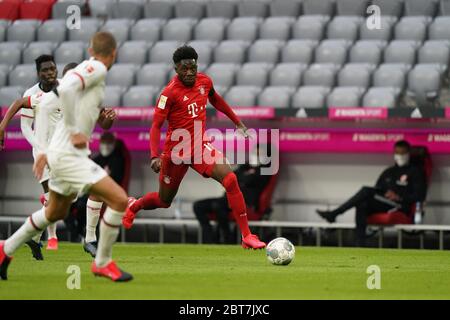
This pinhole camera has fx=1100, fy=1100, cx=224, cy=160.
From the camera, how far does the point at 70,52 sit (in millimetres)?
19031

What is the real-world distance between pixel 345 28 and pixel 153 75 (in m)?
3.25

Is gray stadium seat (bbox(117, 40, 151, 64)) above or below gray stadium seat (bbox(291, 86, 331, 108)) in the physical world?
above

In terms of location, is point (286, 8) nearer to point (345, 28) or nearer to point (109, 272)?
point (345, 28)

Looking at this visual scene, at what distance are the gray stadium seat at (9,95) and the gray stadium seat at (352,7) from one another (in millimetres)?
5534

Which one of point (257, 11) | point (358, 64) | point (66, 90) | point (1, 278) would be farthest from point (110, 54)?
point (257, 11)

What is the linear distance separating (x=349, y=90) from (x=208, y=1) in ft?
13.7

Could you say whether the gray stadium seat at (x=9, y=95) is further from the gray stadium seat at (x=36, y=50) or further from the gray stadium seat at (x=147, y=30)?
the gray stadium seat at (x=147, y=30)

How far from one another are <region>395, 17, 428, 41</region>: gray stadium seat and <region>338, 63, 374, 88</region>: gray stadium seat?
0.90 meters

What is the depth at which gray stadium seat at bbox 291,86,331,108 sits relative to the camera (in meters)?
16.6

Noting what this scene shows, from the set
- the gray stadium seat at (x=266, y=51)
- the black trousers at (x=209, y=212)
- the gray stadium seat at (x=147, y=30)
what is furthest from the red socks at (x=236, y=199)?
the gray stadium seat at (x=147, y=30)

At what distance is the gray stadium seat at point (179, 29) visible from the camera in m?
18.9

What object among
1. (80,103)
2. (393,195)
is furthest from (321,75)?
(80,103)

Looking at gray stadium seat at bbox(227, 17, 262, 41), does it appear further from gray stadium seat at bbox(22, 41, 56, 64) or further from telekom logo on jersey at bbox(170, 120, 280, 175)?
gray stadium seat at bbox(22, 41, 56, 64)

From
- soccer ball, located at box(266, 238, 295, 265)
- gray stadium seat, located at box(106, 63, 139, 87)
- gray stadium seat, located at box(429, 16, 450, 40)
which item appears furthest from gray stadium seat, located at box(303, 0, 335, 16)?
soccer ball, located at box(266, 238, 295, 265)
